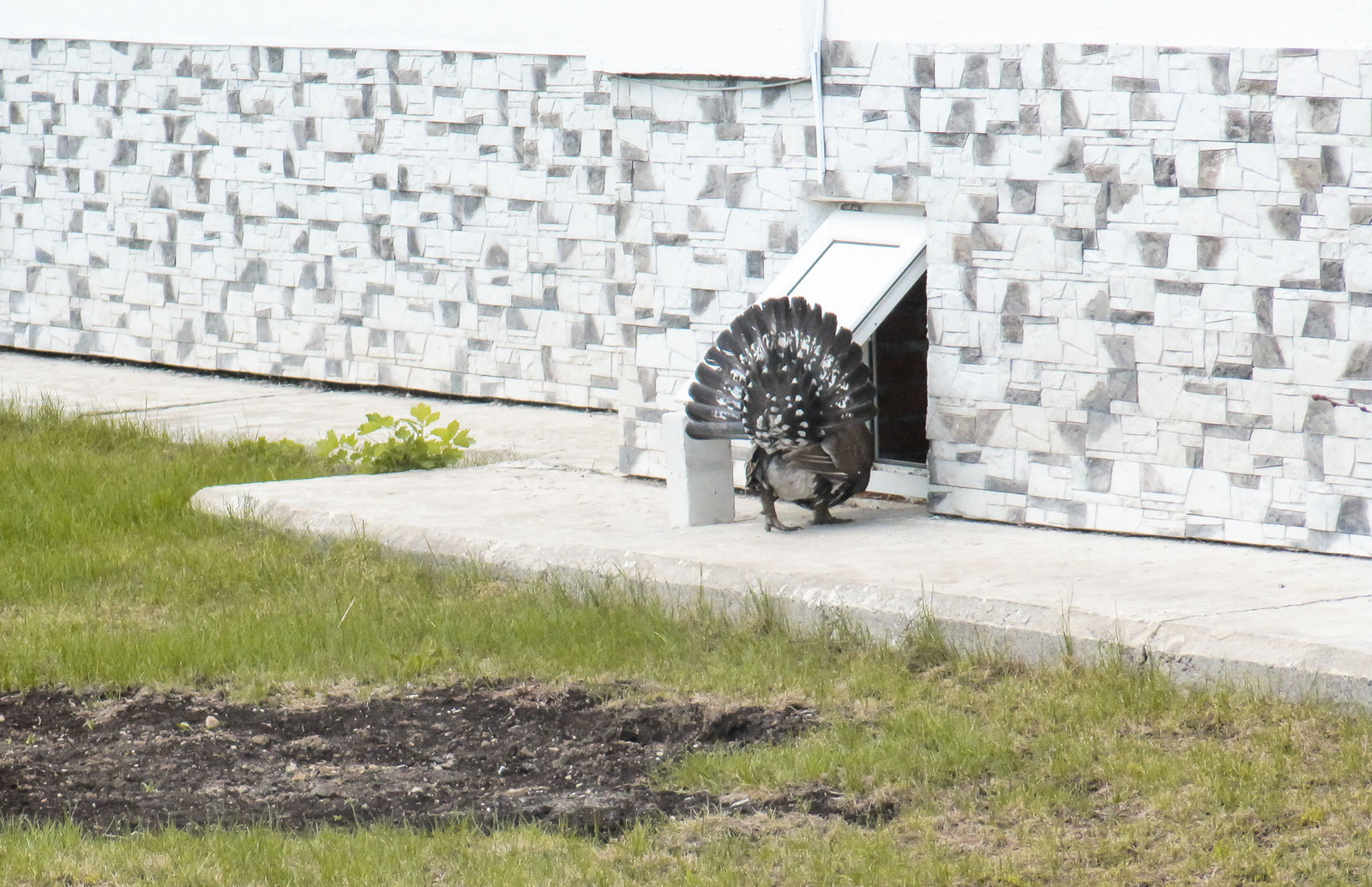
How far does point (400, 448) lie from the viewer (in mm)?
10523

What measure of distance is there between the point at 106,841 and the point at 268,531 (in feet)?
12.2

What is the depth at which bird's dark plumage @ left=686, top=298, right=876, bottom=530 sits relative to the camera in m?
8.23

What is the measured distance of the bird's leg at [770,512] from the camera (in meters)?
8.45

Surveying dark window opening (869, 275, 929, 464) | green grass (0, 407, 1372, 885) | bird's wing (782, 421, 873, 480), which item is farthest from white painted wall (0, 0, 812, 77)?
green grass (0, 407, 1372, 885)

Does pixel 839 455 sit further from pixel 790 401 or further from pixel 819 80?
pixel 819 80

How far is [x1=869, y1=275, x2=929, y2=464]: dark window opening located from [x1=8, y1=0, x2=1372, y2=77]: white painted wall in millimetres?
1583

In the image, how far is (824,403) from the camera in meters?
8.25

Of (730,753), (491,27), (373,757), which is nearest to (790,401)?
(730,753)

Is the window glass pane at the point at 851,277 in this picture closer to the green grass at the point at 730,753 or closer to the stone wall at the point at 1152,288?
the stone wall at the point at 1152,288

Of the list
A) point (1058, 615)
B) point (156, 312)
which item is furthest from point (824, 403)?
point (156, 312)

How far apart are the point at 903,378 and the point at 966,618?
10.9 ft

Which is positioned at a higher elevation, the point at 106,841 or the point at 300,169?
the point at 300,169

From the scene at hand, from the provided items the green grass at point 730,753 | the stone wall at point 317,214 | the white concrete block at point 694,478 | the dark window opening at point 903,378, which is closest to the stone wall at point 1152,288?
the white concrete block at point 694,478

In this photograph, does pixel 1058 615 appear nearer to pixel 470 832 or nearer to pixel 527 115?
pixel 470 832
